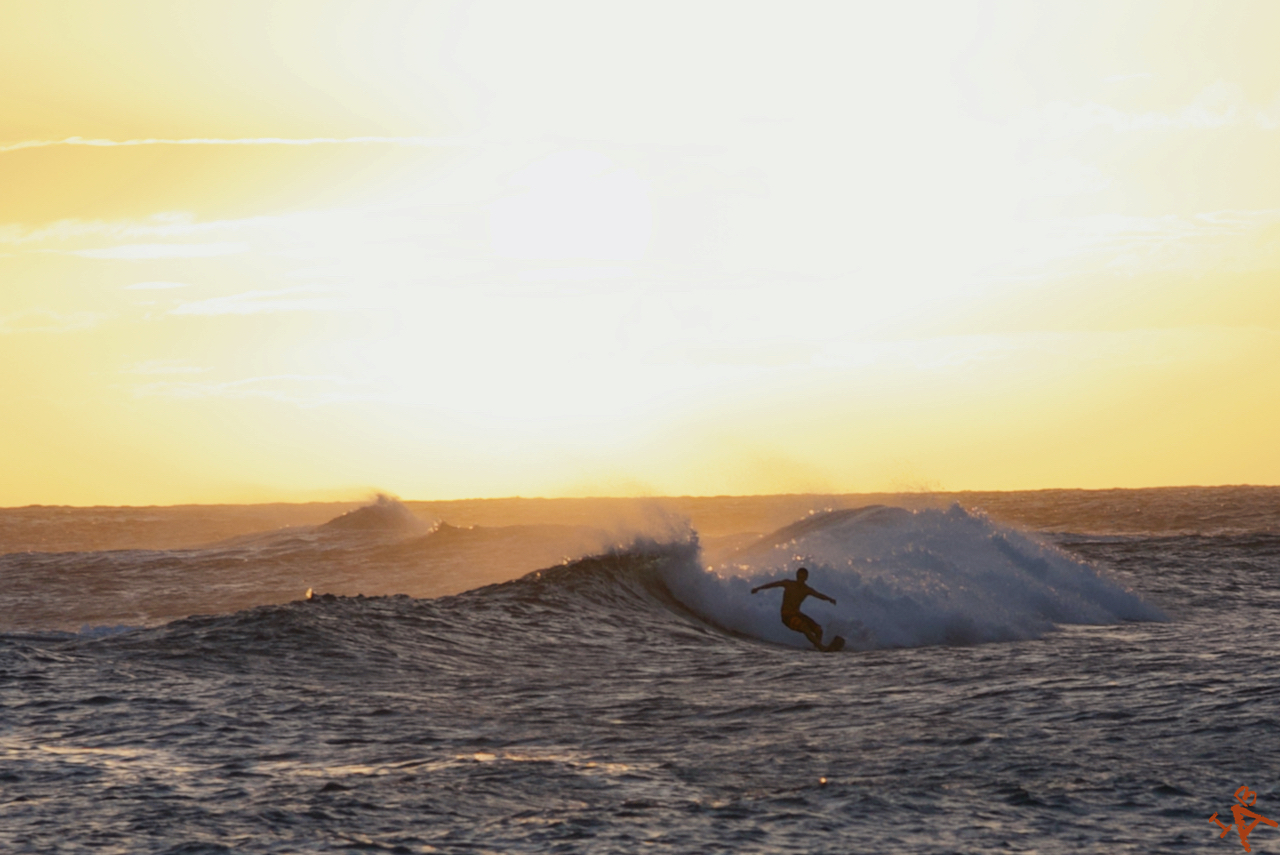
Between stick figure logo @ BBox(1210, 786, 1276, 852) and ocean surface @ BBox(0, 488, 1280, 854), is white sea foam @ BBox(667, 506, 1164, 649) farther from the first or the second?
stick figure logo @ BBox(1210, 786, 1276, 852)

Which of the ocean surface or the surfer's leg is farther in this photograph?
the surfer's leg

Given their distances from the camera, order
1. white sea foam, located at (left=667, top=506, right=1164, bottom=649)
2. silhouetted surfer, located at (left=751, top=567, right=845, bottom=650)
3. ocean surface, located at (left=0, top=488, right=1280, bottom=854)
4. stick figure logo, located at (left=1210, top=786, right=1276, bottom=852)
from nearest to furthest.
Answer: stick figure logo, located at (left=1210, top=786, right=1276, bottom=852) → ocean surface, located at (left=0, top=488, right=1280, bottom=854) → silhouetted surfer, located at (left=751, top=567, right=845, bottom=650) → white sea foam, located at (left=667, top=506, right=1164, bottom=649)

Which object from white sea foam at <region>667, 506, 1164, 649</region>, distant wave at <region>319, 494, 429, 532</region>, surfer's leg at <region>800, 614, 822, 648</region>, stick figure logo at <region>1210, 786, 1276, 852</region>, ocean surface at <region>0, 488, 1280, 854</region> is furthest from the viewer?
distant wave at <region>319, 494, 429, 532</region>

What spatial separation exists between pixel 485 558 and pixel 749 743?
28.6 metres

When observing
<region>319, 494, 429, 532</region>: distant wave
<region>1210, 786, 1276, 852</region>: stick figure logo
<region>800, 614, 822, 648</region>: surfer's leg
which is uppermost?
<region>319, 494, 429, 532</region>: distant wave

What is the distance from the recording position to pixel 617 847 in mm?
7578

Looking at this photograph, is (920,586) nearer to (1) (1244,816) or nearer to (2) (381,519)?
(1) (1244,816)

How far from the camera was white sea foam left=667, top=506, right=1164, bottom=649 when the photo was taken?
65.5 feet

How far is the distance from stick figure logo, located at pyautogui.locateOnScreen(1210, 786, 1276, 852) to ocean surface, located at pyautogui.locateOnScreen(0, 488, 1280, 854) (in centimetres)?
6

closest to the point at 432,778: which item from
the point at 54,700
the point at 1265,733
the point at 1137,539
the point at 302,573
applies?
the point at 54,700

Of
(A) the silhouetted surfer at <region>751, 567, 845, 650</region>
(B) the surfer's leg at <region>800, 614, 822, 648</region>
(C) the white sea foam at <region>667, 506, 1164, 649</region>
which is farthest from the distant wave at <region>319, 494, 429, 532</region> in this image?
(B) the surfer's leg at <region>800, 614, 822, 648</region>

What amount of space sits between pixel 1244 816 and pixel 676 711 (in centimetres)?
575

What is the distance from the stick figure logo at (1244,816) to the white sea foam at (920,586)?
1019 centimetres

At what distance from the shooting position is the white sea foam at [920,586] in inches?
786
